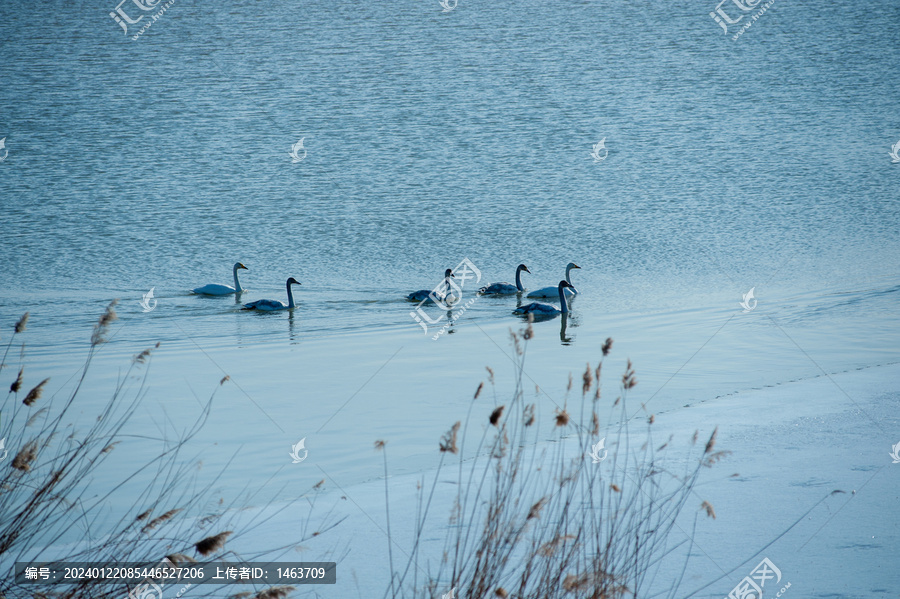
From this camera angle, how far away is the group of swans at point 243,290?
14875 mm

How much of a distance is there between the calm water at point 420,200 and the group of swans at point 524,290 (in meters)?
0.46

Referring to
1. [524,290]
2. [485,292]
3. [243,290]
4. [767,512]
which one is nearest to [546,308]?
[485,292]

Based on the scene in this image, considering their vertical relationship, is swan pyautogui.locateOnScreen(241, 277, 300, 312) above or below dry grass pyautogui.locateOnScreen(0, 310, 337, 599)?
Answer: above

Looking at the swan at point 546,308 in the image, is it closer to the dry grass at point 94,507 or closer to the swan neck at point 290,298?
the swan neck at point 290,298

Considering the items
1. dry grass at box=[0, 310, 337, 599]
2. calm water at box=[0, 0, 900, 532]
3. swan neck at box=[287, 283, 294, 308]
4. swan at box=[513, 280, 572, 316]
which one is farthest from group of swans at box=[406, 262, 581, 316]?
dry grass at box=[0, 310, 337, 599]

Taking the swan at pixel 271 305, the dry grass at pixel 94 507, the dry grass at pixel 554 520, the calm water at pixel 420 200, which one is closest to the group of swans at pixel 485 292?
the swan at pixel 271 305

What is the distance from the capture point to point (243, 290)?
16859 millimetres

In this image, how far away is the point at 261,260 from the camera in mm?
19344

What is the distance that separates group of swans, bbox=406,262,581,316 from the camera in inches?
565

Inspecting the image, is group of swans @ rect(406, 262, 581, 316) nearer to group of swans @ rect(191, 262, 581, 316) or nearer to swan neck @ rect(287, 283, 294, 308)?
group of swans @ rect(191, 262, 581, 316)

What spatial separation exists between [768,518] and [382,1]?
46010 millimetres

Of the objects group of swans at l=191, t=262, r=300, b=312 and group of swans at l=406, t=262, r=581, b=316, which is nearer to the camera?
group of swans at l=406, t=262, r=581, b=316

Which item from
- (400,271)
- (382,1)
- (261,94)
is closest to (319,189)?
(400,271)

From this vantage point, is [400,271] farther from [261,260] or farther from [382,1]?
[382,1]
